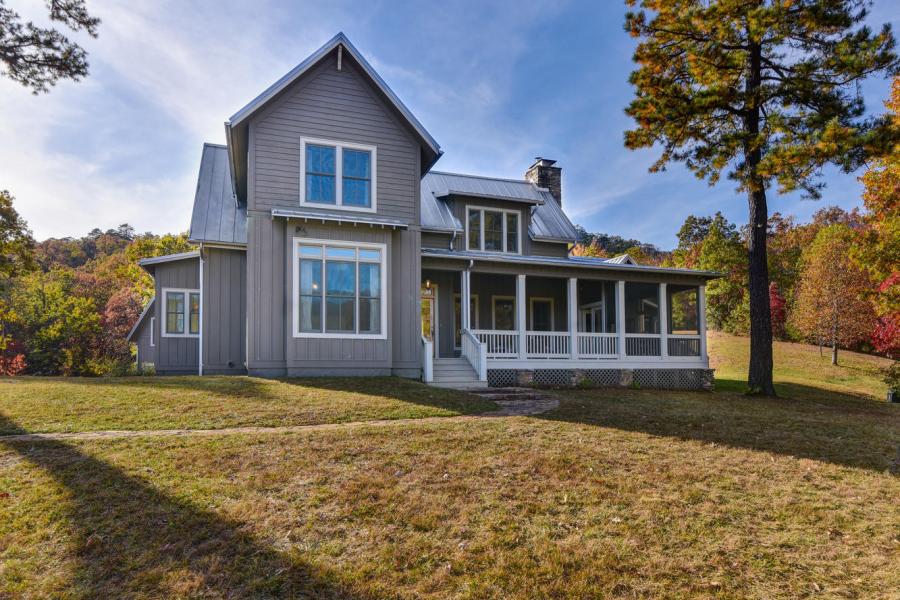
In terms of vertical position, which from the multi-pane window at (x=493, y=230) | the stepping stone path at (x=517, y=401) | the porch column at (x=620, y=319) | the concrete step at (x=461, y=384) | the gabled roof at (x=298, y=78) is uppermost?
the gabled roof at (x=298, y=78)

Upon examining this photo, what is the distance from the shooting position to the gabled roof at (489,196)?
17484 millimetres

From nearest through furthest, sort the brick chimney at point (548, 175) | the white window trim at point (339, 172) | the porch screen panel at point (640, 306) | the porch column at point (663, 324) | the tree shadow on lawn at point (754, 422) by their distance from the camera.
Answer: the tree shadow on lawn at point (754, 422), the white window trim at point (339, 172), the porch column at point (663, 324), the porch screen panel at point (640, 306), the brick chimney at point (548, 175)

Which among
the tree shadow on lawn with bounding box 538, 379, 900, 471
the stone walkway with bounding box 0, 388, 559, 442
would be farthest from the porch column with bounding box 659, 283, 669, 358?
the stone walkway with bounding box 0, 388, 559, 442

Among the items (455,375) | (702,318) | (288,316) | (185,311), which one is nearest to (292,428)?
(288,316)

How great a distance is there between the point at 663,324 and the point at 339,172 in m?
10.9

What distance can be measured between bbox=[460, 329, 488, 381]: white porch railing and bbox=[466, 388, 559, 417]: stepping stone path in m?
0.98

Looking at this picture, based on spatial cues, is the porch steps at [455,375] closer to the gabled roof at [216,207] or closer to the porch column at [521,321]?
the porch column at [521,321]

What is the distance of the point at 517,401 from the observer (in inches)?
444

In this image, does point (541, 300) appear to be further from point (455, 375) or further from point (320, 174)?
point (320, 174)

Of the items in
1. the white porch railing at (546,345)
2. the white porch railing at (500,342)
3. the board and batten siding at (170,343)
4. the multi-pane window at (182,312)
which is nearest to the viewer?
the board and batten siding at (170,343)

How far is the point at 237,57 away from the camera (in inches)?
497

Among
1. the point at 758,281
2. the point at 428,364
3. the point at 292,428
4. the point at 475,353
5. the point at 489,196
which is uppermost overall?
the point at 489,196

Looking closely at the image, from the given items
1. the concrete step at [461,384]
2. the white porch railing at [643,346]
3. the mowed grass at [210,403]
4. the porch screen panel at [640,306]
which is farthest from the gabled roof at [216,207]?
the porch screen panel at [640,306]

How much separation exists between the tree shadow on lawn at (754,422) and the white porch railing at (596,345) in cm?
261
